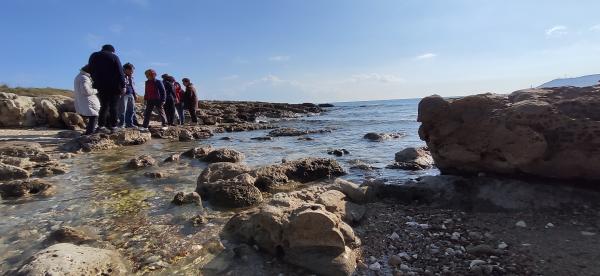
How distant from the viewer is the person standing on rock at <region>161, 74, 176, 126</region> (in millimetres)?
17062

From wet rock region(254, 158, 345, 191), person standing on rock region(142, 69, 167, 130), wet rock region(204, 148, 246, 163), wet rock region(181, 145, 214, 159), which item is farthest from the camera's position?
person standing on rock region(142, 69, 167, 130)

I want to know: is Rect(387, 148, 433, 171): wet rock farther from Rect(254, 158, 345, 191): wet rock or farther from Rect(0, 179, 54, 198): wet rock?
Rect(0, 179, 54, 198): wet rock

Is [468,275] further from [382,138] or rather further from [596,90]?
[382,138]

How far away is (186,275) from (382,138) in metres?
12.0

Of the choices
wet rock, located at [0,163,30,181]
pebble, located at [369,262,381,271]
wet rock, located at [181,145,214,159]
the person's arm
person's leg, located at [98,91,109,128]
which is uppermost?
the person's arm

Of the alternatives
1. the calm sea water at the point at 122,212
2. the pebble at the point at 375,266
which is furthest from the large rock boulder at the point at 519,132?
the pebble at the point at 375,266

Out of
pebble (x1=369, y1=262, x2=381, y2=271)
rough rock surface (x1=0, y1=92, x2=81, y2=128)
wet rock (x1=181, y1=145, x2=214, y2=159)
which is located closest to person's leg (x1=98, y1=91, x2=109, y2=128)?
wet rock (x1=181, y1=145, x2=214, y2=159)

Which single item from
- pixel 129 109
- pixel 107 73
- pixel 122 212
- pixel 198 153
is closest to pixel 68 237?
pixel 122 212

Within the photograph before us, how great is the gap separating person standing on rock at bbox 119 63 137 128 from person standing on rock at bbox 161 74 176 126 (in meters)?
2.45

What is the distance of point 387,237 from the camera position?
4.30 metres

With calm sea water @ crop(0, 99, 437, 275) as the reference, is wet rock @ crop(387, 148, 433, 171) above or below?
below

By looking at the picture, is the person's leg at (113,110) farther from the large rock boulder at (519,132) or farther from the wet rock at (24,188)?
the large rock boulder at (519,132)

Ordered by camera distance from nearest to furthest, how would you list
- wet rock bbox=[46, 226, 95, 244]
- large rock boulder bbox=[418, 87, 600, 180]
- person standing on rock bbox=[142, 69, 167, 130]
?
1. wet rock bbox=[46, 226, 95, 244]
2. large rock boulder bbox=[418, 87, 600, 180]
3. person standing on rock bbox=[142, 69, 167, 130]

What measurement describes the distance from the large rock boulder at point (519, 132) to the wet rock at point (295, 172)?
1.90 m
